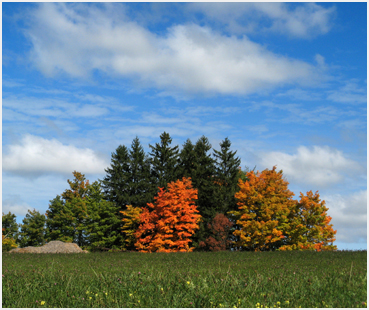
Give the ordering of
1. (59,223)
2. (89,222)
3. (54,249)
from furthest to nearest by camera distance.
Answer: (59,223)
(89,222)
(54,249)

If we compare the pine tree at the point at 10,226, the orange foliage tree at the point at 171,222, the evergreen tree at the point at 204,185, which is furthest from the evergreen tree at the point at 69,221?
the evergreen tree at the point at 204,185

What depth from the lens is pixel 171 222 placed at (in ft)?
110

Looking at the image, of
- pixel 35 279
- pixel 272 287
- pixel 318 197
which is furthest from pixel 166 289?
pixel 318 197

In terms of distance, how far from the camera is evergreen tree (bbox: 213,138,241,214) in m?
38.6

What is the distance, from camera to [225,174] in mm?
41375

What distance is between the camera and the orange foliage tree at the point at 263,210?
32.4 meters

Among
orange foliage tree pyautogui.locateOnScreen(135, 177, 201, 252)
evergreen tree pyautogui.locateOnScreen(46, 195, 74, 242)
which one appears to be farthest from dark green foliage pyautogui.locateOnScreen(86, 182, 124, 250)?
orange foliage tree pyautogui.locateOnScreen(135, 177, 201, 252)

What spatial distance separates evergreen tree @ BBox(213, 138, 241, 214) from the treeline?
113 millimetres

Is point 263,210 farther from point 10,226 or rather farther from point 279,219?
point 10,226

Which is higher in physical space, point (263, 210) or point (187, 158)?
point (187, 158)

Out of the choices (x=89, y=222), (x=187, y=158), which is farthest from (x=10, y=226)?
(x=187, y=158)

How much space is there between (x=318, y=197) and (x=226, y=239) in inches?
396

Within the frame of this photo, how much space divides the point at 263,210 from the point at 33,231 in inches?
1247

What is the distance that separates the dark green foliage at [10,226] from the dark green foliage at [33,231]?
86cm
